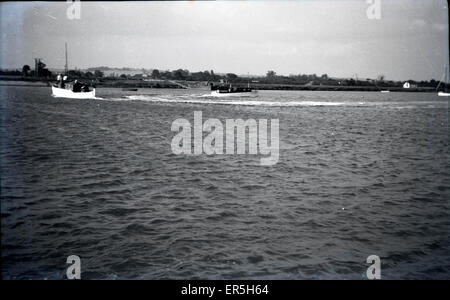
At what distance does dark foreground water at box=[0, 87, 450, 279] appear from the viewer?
30.2 feet

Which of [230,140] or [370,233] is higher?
[230,140]

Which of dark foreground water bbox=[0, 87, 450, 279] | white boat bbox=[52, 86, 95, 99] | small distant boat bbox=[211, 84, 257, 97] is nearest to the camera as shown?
dark foreground water bbox=[0, 87, 450, 279]

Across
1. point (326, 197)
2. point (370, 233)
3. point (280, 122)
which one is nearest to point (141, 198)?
point (326, 197)

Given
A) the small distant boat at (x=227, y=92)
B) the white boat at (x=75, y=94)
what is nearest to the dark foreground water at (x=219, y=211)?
the white boat at (x=75, y=94)

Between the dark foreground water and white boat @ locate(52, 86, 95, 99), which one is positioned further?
white boat @ locate(52, 86, 95, 99)

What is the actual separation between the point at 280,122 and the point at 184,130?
10.2 meters

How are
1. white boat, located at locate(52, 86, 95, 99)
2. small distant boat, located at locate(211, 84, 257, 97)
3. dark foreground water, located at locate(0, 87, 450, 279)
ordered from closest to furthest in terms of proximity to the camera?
dark foreground water, located at locate(0, 87, 450, 279) < white boat, located at locate(52, 86, 95, 99) < small distant boat, located at locate(211, 84, 257, 97)

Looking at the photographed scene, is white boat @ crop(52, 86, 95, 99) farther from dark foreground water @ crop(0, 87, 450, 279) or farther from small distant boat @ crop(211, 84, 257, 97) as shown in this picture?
dark foreground water @ crop(0, 87, 450, 279)

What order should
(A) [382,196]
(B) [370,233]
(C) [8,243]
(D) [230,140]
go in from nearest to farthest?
(C) [8,243] < (B) [370,233] < (A) [382,196] < (D) [230,140]

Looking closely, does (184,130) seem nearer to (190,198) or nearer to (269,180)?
(269,180)

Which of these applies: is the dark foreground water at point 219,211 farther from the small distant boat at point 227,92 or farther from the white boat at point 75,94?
the small distant boat at point 227,92

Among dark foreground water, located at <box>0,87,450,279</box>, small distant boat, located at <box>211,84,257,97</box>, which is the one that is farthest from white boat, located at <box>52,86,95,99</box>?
dark foreground water, located at <box>0,87,450,279</box>

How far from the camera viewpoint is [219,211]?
12.7m
